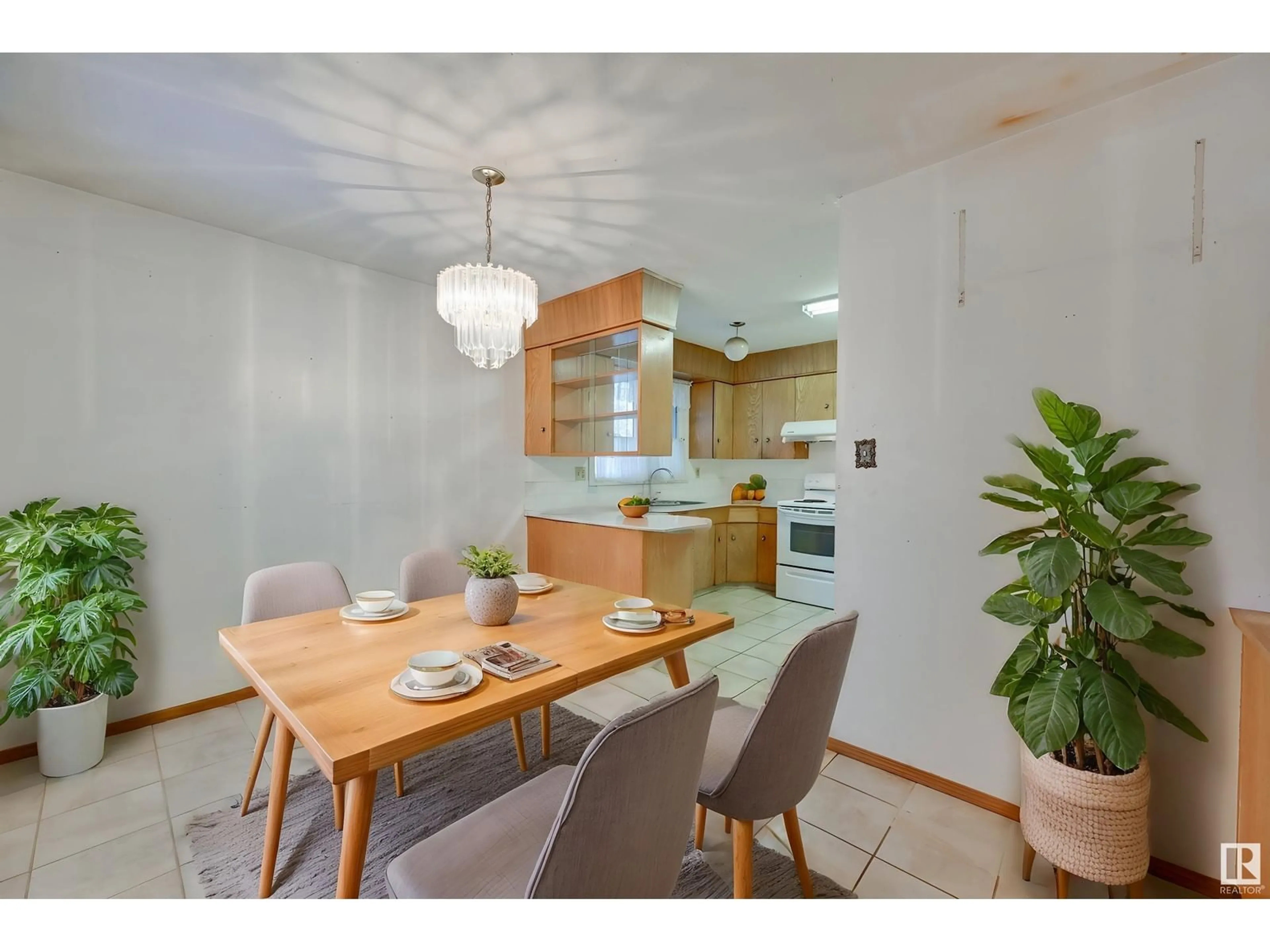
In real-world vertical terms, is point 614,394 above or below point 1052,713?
above

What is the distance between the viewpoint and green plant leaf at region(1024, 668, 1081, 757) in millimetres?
1320

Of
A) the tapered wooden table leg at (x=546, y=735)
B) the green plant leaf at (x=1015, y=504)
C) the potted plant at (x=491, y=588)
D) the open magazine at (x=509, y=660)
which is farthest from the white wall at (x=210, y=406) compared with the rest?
the green plant leaf at (x=1015, y=504)

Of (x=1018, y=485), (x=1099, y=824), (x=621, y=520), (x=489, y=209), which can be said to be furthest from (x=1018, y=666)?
(x=489, y=209)

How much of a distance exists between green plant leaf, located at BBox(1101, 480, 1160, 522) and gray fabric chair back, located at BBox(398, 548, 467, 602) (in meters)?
2.27

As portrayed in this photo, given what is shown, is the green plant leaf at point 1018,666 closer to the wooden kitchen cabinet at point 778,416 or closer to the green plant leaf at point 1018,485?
the green plant leaf at point 1018,485

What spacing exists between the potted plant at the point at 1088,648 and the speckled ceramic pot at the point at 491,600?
1460 mm

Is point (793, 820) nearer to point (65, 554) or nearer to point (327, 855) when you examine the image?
point (327, 855)

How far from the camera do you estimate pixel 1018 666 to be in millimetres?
1491

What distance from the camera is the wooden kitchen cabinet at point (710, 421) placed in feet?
17.6

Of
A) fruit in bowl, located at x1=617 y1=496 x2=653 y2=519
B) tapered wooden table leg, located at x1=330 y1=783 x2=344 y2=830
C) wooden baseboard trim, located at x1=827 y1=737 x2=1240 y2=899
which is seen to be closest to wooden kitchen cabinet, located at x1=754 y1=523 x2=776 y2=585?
fruit in bowl, located at x1=617 y1=496 x2=653 y2=519

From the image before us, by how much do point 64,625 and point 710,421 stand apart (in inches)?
183

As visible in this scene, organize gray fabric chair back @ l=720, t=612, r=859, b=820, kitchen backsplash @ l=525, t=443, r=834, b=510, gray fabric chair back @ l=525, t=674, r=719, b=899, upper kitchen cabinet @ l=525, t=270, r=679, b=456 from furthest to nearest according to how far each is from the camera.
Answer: kitchen backsplash @ l=525, t=443, r=834, b=510 → upper kitchen cabinet @ l=525, t=270, r=679, b=456 → gray fabric chair back @ l=720, t=612, r=859, b=820 → gray fabric chair back @ l=525, t=674, r=719, b=899

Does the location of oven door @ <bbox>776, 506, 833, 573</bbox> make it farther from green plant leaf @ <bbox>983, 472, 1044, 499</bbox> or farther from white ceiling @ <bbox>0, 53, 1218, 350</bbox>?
green plant leaf @ <bbox>983, 472, 1044, 499</bbox>

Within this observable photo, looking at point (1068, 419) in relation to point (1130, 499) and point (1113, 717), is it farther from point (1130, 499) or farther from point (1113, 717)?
point (1113, 717)
